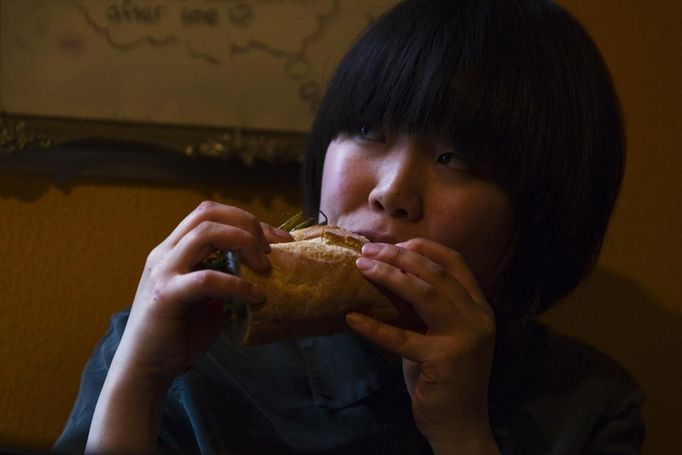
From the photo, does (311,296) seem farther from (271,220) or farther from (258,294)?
(271,220)

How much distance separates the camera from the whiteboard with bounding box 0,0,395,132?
1.16m

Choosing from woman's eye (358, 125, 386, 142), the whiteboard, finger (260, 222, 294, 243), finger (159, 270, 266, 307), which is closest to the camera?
finger (159, 270, 266, 307)

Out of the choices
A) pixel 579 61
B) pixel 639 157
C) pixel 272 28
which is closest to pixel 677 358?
pixel 639 157

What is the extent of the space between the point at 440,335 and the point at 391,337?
57mm

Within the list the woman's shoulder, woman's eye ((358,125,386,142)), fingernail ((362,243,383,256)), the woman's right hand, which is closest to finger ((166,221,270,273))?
the woman's right hand

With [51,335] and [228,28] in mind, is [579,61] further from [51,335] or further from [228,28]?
[51,335]

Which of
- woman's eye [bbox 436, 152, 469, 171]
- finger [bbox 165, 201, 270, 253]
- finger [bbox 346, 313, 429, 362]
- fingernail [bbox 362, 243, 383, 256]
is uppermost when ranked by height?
woman's eye [bbox 436, 152, 469, 171]

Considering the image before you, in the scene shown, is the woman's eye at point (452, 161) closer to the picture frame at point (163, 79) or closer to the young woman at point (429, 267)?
the young woman at point (429, 267)

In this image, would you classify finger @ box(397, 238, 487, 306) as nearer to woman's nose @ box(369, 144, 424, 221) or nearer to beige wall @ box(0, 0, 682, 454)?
woman's nose @ box(369, 144, 424, 221)

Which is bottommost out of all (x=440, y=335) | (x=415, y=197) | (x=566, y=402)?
(x=566, y=402)

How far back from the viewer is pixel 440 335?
2.57 feet

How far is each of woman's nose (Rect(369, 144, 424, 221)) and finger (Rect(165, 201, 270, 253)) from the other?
0.15 m

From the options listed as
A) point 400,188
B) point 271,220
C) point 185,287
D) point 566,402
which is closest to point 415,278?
point 400,188

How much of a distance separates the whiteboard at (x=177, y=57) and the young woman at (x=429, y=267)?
0.65 feet
